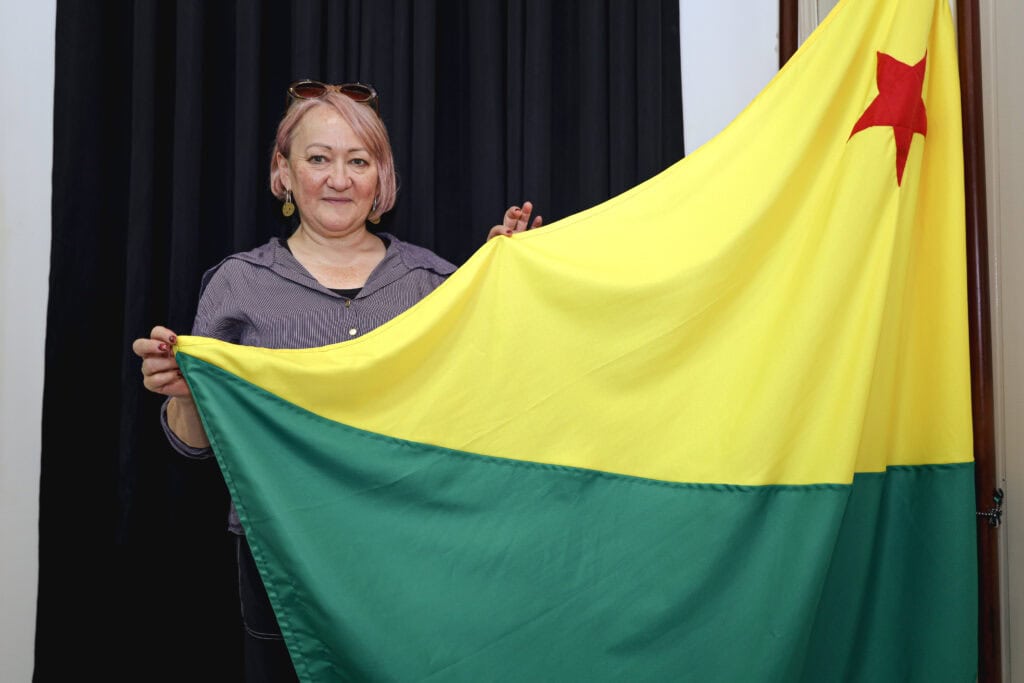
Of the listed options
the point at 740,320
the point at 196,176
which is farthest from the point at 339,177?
the point at 740,320

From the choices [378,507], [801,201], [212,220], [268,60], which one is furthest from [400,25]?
[378,507]

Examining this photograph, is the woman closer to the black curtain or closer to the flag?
the flag

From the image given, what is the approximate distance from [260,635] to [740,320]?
0.94 meters

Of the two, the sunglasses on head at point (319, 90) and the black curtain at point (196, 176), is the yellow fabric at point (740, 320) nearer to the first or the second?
the sunglasses on head at point (319, 90)

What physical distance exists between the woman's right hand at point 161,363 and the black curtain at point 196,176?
62 centimetres

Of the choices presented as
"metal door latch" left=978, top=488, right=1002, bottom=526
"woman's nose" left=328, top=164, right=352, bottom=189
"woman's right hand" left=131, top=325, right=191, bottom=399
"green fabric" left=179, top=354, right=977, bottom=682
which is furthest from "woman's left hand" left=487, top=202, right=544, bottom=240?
"metal door latch" left=978, top=488, right=1002, bottom=526

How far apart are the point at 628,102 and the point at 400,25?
565 mm

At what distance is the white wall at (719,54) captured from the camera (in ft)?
7.08

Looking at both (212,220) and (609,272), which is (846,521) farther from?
(212,220)

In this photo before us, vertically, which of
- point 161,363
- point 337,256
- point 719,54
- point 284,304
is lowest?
point 161,363

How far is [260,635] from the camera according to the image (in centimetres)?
144

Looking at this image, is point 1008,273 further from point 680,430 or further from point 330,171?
point 330,171

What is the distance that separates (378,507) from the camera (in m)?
1.30

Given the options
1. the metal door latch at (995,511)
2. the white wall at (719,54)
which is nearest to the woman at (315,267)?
the white wall at (719,54)
